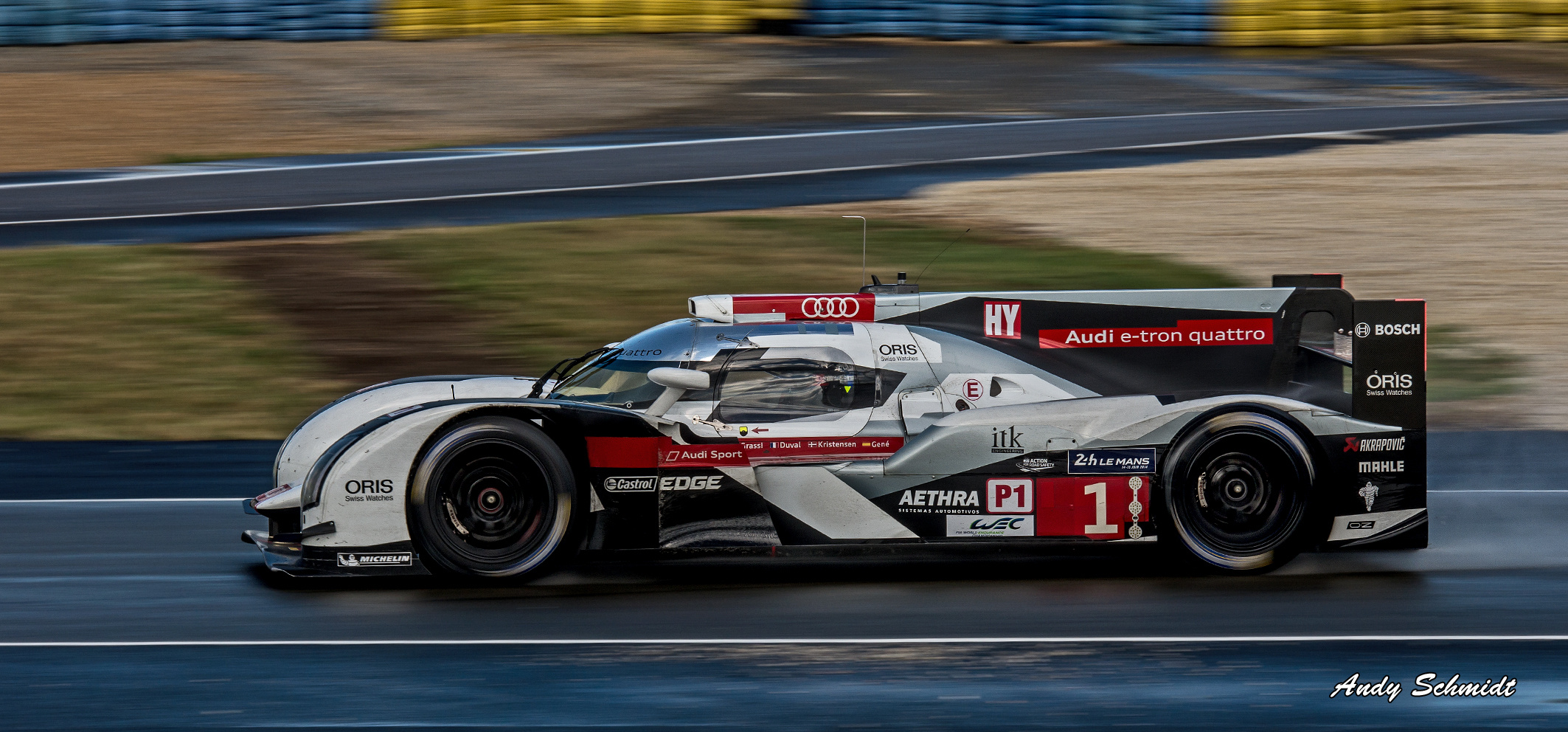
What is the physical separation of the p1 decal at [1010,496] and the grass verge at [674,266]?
249 inches

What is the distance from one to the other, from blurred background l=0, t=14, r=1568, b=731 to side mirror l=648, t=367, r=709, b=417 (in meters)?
0.80

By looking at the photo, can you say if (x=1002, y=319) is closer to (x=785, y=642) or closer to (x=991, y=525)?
(x=991, y=525)

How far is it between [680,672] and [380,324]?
8289mm

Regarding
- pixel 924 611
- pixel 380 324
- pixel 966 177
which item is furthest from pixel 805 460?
pixel 966 177

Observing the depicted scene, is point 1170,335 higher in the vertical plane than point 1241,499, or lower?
higher

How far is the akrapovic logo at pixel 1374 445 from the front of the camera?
7328 millimetres

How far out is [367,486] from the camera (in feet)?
22.6

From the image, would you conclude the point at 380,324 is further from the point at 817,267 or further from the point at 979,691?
the point at 979,691

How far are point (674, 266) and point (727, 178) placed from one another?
3.96 m

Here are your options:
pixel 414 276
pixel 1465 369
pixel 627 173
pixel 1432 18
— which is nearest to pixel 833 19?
pixel 1432 18

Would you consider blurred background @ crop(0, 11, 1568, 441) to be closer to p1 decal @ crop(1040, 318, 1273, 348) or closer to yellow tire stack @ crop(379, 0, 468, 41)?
yellow tire stack @ crop(379, 0, 468, 41)

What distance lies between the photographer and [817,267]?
1488 cm

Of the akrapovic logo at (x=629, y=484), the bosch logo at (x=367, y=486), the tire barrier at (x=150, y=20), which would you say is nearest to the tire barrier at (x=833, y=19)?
the tire barrier at (x=150, y=20)

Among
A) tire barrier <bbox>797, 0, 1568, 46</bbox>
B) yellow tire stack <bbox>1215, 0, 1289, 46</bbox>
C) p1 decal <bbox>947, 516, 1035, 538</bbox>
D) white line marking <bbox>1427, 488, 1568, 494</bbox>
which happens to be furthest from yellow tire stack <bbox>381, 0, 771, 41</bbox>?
p1 decal <bbox>947, 516, 1035, 538</bbox>
